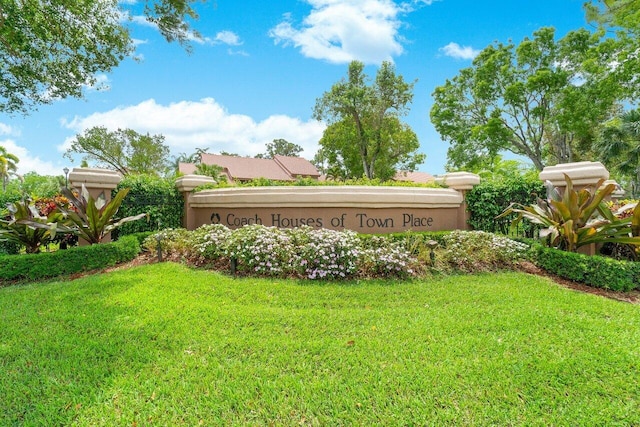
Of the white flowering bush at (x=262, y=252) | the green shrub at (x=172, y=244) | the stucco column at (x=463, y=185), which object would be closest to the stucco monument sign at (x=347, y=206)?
the stucco column at (x=463, y=185)

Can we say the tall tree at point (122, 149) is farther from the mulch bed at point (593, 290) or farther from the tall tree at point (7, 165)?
the mulch bed at point (593, 290)

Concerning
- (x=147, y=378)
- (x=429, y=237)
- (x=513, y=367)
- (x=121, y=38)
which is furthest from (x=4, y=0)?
(x=513, y=367)

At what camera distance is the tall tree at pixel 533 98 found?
1845cm

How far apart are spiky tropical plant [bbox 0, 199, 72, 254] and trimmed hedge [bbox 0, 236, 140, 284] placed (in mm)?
542

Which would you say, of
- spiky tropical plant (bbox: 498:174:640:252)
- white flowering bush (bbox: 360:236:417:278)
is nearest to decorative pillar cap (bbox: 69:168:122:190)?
white flowering bush (bbox: 360:236:417:278)

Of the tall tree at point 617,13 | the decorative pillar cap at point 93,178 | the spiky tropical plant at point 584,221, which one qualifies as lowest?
the spiky tropical plant at point 584,221

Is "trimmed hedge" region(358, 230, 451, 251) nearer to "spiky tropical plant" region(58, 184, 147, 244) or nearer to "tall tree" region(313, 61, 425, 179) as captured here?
"spiky tropical plant" region(58, 184, 147, 244)

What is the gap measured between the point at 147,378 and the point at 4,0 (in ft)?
41.2

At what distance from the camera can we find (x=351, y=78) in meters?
29.1

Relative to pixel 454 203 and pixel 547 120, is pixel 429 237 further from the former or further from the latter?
pixel 547 120

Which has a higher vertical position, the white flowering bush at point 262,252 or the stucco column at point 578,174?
the stucco column at point 578,174

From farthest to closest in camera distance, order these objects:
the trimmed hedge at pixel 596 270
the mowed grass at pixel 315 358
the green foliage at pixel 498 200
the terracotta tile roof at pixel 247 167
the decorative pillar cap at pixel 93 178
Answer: the terracotta tile roof at pixel 247 167, the green foliage at pixel 498 200, the decorative pillar cap at pixel 93 178, the trimmed hedge at pixel 596 270, the mowed grass at pixel 315 358

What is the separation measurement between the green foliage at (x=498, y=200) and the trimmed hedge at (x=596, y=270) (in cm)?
186

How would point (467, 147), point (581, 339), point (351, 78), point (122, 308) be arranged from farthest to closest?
point (351, 78), point (467, 147), point (122, 308), point (581, 339)
